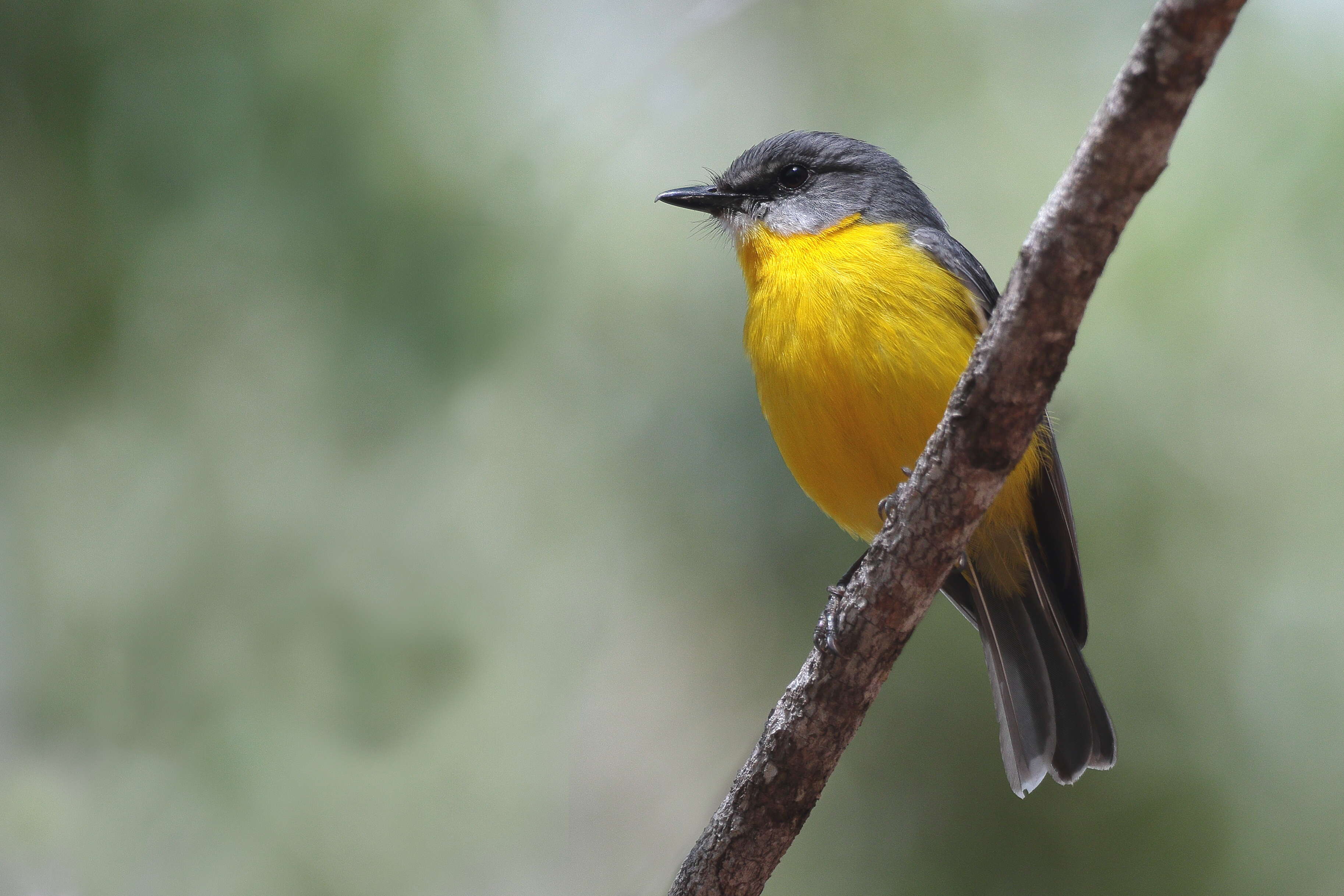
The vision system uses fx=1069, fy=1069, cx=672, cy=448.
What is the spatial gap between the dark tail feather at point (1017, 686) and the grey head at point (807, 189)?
4.12 ft

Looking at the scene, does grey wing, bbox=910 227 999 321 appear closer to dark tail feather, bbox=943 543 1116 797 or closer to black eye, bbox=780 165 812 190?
black eye, bbox=780 165 812 190

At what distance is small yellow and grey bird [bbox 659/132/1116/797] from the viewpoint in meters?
2.97

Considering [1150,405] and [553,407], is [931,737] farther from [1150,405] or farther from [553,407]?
[553,407]

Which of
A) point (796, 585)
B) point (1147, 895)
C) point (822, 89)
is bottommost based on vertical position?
point (1147, 895)

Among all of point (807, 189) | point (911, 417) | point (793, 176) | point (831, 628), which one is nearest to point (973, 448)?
point (831, 628)

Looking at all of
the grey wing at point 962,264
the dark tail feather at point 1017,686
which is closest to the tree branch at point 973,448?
the dark tail feather at point 1017,686

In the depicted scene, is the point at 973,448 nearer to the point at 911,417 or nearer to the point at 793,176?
the point at 911,417

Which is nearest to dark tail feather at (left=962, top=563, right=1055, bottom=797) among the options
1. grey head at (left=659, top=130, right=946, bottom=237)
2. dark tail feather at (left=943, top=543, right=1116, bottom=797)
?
dark tail feather at (left=943, top=543, right=1116, bottom=797)

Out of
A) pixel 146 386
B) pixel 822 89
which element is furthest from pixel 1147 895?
pixel 146 386

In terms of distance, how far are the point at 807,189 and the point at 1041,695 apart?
1.89 m

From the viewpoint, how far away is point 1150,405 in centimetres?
445

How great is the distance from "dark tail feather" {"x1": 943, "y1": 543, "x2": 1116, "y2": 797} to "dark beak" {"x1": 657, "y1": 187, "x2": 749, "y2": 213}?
1542 millimetres

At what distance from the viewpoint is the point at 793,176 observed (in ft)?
12.8

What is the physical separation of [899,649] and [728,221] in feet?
6.16
